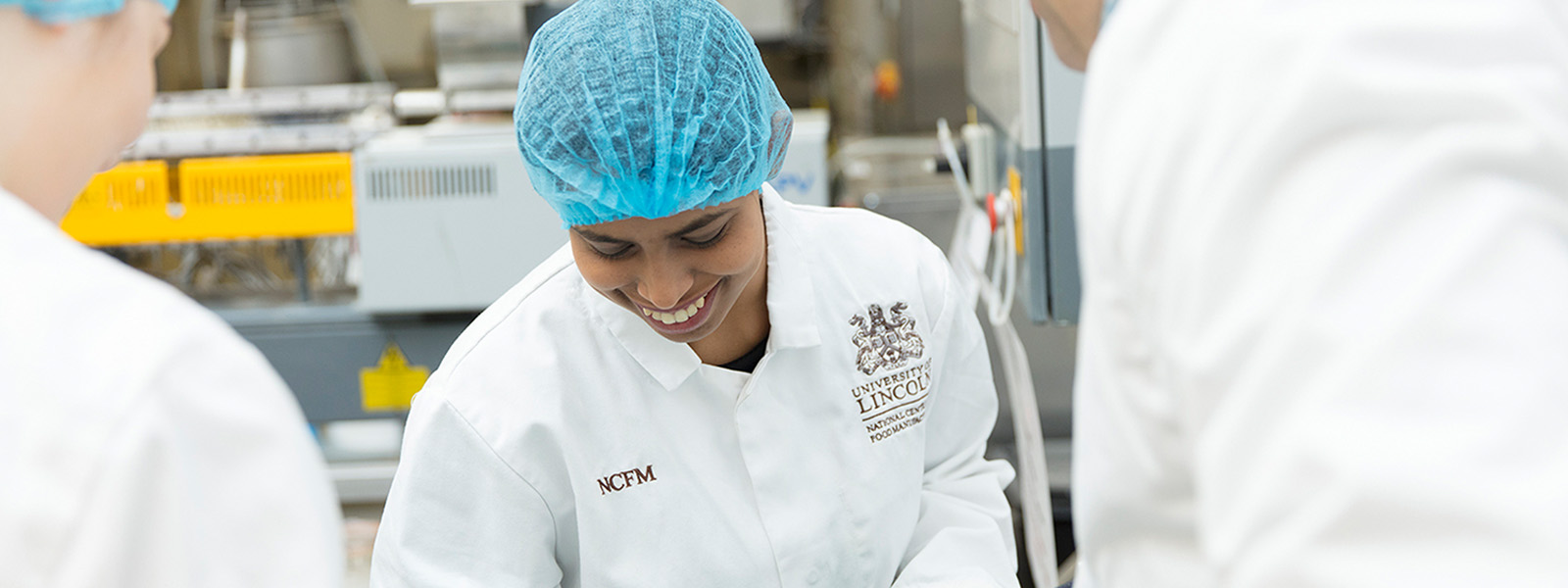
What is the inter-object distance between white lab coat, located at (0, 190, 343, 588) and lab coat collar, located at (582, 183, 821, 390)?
548mm

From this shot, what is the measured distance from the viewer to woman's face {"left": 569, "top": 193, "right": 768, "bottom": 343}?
1.06 metres

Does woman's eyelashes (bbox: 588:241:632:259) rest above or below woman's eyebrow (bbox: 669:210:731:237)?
below

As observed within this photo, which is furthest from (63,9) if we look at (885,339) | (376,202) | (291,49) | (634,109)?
(291,49)

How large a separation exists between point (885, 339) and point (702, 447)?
219 mm

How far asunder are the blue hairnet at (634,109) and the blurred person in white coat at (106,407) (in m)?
0.43

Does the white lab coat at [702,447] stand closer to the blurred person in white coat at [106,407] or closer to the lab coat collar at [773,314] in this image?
the lab coat collar at [773,314]

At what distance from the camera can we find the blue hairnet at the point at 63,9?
574 millimetres

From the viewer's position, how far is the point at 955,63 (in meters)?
2.83

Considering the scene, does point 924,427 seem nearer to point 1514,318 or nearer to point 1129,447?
point 1129,447

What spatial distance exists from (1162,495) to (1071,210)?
906 mm

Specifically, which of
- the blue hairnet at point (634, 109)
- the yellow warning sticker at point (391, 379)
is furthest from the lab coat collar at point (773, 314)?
the yellow warning sticker at point (391, 379)

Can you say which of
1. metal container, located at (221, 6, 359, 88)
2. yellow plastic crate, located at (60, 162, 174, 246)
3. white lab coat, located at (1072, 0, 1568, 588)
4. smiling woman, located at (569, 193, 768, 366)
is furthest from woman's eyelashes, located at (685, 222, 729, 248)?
metal container, located at (221, 6, 359, 88)

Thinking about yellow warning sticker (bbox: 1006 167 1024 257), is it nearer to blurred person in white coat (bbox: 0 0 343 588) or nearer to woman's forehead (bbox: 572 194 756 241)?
woman's forehead (bbox: 572 194 756 241)

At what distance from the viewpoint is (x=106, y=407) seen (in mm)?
515
